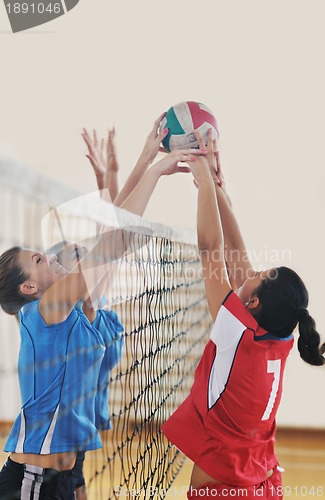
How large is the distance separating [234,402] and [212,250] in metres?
0.48

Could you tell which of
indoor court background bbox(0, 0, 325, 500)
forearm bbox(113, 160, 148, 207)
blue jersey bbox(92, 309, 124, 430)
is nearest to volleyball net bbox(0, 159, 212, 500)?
blue jersey bbox(92, 309, 124, 430)

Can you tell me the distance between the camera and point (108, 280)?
93.4 inches

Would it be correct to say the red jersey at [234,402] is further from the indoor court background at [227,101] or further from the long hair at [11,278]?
the indoor court background at [227,101]

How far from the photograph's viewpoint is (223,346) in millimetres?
2170

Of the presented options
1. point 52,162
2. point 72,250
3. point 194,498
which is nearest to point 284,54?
point 52,162

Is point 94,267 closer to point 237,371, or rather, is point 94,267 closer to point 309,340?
point 237,371

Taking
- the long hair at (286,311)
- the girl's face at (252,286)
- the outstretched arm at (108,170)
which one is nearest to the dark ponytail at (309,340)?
the long hair at (286,311)

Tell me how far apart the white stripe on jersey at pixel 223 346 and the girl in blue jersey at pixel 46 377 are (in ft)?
1.27

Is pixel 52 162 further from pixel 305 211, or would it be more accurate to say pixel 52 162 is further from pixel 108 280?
pixel 108 280

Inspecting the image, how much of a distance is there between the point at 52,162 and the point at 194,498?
3546 mm

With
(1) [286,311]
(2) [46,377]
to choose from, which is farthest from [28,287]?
(1) [286,311]

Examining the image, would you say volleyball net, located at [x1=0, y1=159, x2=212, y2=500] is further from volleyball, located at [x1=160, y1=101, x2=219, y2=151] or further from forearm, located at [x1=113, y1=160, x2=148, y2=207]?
volleyball, located at [x1=160, y1=101, x2=219, y2=151]

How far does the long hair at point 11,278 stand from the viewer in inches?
84.6

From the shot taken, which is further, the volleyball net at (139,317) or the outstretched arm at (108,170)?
the outstretched arm at (108,170)
